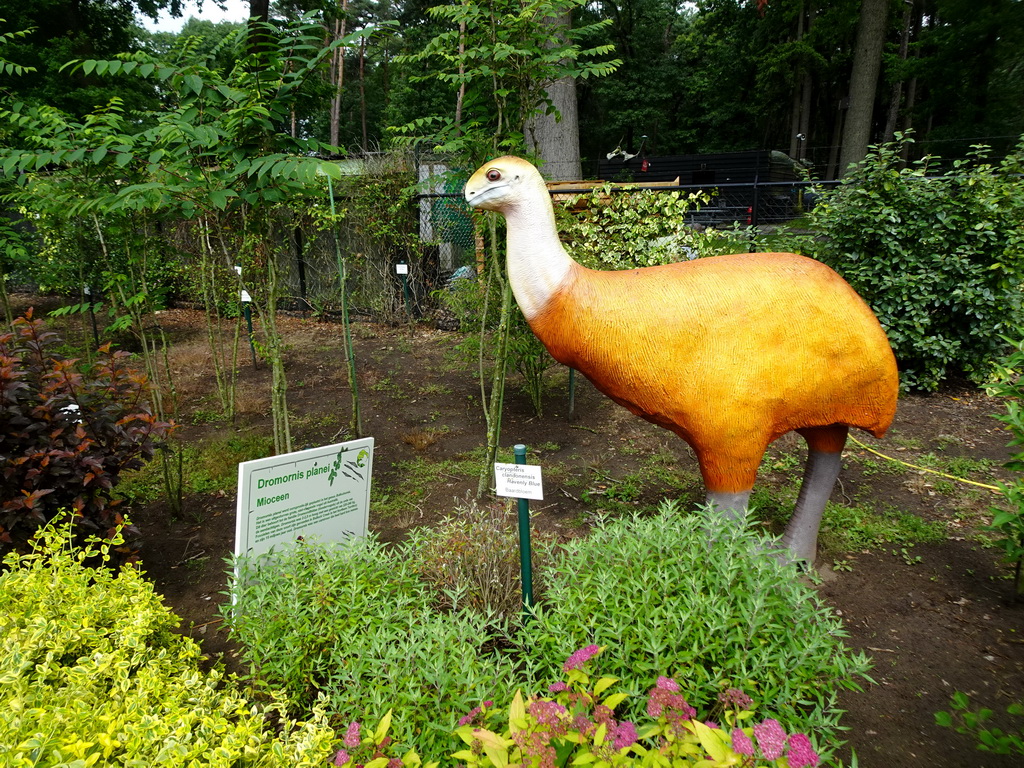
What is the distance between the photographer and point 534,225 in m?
2.61

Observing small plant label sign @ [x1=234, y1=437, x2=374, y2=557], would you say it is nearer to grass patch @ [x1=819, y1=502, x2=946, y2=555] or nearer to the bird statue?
the bird statue

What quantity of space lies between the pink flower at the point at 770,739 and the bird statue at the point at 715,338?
140cm

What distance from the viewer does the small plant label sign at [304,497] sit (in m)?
2.51

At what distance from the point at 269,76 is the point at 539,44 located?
149 centimetres

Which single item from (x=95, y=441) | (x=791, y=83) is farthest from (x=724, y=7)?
(x=95, y=441)

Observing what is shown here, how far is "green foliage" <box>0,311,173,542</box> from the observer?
2.70 metres

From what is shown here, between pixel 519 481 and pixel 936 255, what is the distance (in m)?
5.32

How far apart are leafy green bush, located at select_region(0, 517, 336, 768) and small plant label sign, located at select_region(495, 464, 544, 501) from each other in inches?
39.8

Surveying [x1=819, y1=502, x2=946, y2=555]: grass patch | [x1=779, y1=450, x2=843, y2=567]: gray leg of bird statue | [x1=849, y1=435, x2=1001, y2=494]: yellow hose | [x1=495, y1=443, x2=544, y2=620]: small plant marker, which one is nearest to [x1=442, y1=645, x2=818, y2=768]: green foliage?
[x1=495, y1=443, x2=544, y2=620]: small plant marker

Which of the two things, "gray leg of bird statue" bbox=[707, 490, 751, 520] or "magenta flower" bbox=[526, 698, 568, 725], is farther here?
"gray leg of bird statue" bbox=[707, 490, 751, 520]

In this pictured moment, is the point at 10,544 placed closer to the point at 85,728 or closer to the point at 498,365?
the point at 85,728

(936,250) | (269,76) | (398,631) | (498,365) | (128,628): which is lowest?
(398,631)

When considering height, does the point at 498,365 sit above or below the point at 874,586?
above

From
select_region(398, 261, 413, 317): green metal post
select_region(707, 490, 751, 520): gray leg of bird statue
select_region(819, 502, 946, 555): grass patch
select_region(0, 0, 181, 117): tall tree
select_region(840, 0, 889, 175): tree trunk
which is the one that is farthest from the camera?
select_region(840, 0, 889, 175): tree trunk
